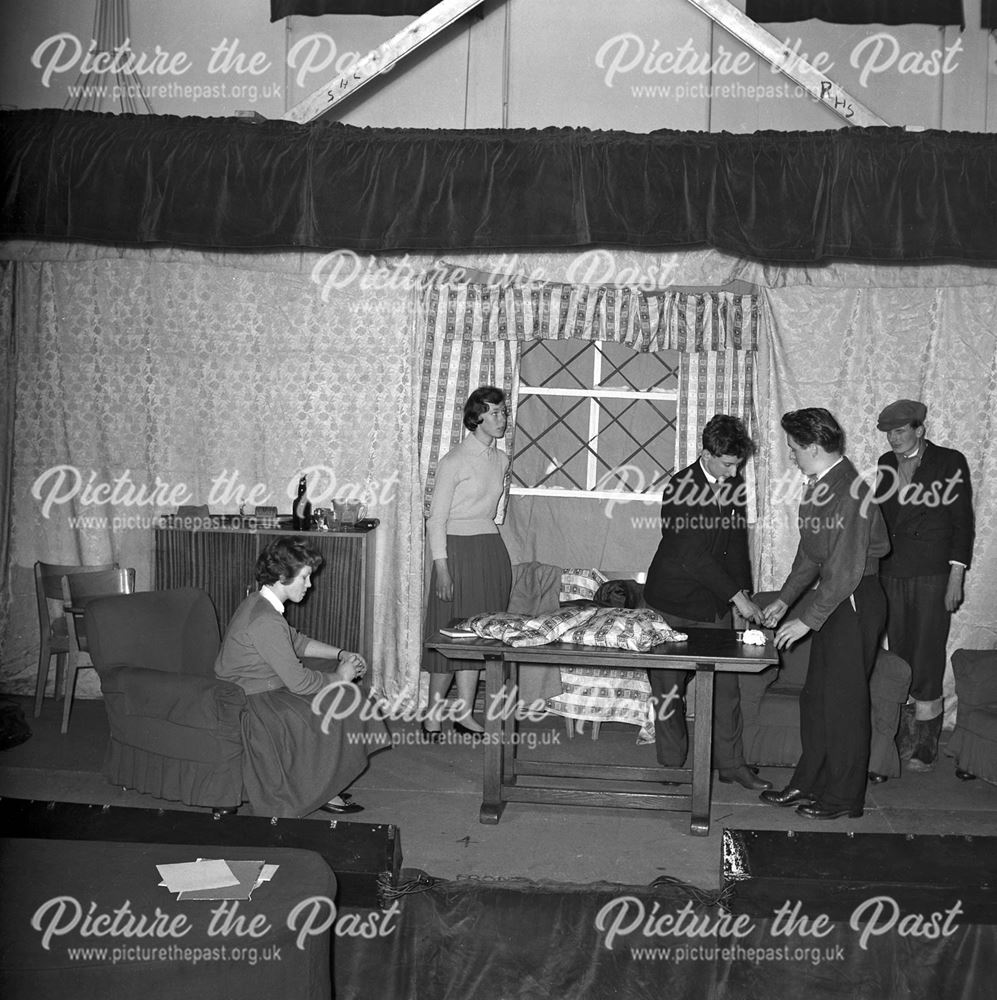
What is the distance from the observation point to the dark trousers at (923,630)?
5395mm

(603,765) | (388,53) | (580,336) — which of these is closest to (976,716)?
(603,765)

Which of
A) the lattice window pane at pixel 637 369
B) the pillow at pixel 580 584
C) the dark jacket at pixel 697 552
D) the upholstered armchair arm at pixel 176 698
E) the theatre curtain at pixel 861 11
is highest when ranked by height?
the theatre curtain at pixel 861 11

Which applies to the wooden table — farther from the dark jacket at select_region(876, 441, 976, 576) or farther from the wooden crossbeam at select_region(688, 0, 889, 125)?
the wooden crossbeam at select_region(688, 0, 889, 125)

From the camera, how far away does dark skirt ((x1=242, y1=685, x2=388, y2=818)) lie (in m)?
4.29

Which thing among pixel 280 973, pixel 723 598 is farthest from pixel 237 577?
pixel 280 973

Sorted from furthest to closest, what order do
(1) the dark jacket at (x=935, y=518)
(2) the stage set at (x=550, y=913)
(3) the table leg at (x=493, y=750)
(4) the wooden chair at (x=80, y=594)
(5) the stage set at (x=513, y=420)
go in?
(4) the wooden chair at (x=80, y=594) < (1) the dark jacket at (x=935, y=518) < (3) the table leg at (x=493, y=750) < (5) the stage set at (x=513, y=420) < (2) the stage set at (x=550, y=913)

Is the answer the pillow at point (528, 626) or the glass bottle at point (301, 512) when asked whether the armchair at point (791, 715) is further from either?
the glass bottle at point (301, 512)

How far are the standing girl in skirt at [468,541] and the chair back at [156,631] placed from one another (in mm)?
1020

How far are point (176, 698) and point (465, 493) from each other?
1.63 metres

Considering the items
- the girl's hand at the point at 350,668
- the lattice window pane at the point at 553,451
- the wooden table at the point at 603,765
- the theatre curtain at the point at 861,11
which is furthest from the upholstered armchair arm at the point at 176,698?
the theatre curtain at the point at 861,11

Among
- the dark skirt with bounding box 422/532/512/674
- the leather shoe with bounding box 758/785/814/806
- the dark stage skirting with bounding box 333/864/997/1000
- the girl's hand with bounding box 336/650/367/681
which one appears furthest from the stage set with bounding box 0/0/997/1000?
the dark skirt with bounding box 422/532/512/674

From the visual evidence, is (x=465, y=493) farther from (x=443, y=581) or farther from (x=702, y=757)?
(x=702, y=757)

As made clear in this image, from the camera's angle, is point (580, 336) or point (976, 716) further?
point (580, 336)

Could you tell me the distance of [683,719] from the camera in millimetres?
5016
